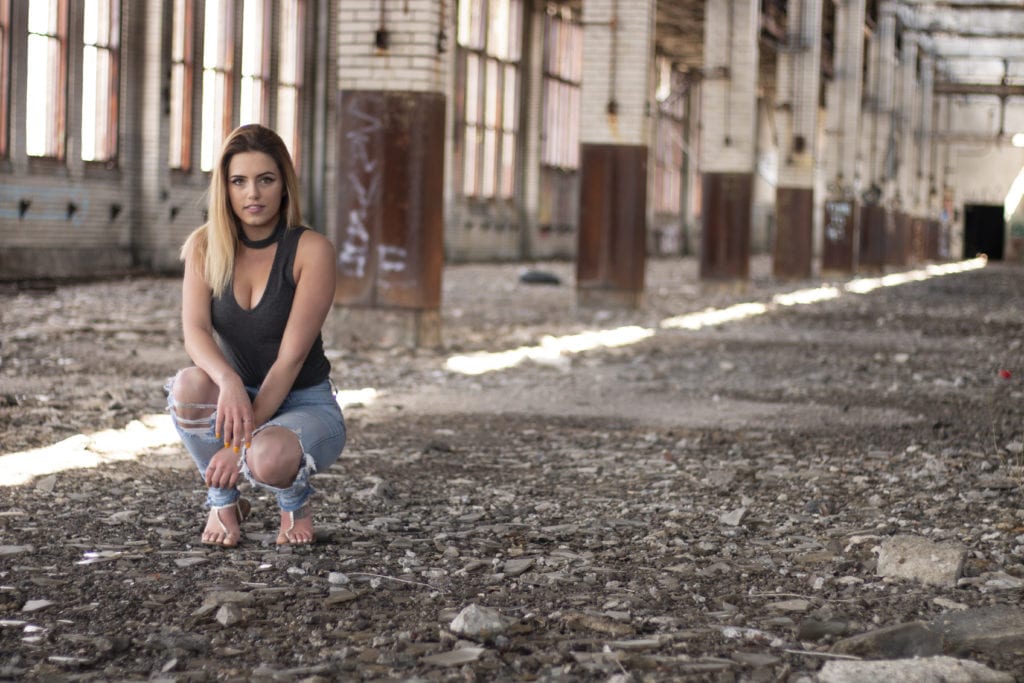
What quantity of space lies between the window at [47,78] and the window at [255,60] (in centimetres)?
443

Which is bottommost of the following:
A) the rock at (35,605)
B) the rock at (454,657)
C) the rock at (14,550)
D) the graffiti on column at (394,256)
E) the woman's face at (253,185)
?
the rock at (454,657)

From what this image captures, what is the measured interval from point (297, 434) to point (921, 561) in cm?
206

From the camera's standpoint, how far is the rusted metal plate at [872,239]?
3791 cm

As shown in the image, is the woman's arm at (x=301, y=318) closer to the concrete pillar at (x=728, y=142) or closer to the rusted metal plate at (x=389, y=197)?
the rusted metal plate at (x=389, y=197)

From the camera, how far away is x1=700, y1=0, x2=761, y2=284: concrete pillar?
22.6 metres

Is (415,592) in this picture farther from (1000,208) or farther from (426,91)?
(1000,208)

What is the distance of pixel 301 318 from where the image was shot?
14.8ft

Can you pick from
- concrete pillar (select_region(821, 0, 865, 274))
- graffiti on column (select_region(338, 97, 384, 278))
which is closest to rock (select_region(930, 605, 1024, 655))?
graffiti on column (select_region(338, 97, 384, 278))

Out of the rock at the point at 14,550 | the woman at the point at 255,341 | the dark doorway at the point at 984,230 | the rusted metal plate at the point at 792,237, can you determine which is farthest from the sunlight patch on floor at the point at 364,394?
the dark doorway at the point at 984,230

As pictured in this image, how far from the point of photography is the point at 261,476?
4.43m

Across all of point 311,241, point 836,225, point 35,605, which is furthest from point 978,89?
point 35,605

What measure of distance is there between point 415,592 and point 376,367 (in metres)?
6.26

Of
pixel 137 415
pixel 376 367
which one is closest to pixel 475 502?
pixel 137 415

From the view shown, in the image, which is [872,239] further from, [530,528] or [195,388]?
[195,388]
